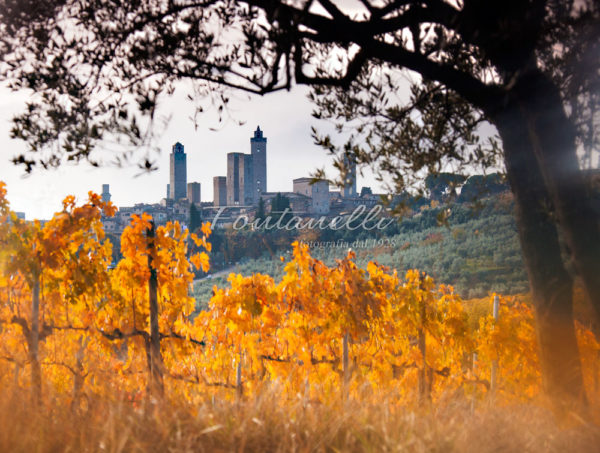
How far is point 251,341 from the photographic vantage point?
6.57 metres

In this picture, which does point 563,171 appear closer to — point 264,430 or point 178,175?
point 264,430

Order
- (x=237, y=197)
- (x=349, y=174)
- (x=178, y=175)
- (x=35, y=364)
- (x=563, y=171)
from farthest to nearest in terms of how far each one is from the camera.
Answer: (x=178, y=175) < (x=237, y=197) < (x=349, y=174) < (x=35, y=364) < (x=563, y=171)

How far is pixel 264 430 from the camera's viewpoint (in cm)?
261

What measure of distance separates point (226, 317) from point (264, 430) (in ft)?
13.1

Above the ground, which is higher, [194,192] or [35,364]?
[194,192]

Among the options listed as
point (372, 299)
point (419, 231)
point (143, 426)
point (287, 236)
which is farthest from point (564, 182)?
point (287, 236)

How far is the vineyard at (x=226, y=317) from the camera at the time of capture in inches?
198

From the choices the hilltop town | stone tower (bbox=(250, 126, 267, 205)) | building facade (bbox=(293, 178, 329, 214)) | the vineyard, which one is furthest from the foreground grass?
stone tower (bbox=(250, 126, 267, 205))

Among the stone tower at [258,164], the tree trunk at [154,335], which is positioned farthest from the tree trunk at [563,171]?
the stone tower at [258,164]

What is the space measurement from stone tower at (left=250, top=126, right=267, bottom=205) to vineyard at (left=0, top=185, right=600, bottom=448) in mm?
88033

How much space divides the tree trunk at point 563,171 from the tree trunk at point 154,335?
2.71 metres

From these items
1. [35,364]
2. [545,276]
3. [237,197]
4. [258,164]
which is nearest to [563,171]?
[545,276]

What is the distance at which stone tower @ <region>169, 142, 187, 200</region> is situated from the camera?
104 metres

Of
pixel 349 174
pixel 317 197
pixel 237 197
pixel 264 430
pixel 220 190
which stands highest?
pixel 220 190
